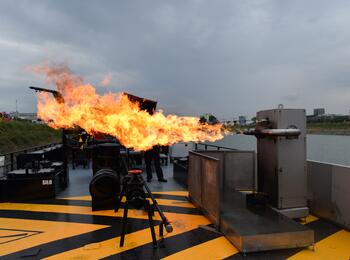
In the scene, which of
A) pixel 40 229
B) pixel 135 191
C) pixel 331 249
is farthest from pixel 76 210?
pixel 331 249

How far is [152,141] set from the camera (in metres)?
8.23

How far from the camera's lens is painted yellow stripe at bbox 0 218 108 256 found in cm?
511

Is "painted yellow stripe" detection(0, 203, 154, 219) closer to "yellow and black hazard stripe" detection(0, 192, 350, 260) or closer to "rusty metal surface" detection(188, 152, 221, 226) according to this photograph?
"yellow and black hazard stripe" detection(0, 192, 350, 260)

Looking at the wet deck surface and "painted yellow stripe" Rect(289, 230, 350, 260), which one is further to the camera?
the wet deck surface

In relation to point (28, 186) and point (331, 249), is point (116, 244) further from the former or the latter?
point (28, 186)

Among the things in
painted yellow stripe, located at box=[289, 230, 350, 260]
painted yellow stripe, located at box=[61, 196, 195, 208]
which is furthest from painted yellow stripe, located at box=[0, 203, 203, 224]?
painted yellow stripe, located at box=[289, 230, 350, 260]

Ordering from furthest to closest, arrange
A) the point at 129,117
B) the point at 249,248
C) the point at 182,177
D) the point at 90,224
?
the point at 182,177 → the point at 129,117 → the point at 90,224 → the point at 249,248

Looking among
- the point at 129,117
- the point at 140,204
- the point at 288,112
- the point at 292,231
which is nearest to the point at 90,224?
the point at 140,204

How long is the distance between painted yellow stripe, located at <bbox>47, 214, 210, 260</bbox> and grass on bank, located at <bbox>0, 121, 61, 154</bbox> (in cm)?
3424

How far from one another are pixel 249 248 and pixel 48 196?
572cm

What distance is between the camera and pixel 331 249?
4871 mm

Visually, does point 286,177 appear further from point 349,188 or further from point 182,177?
point 182,177

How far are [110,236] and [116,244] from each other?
42cm

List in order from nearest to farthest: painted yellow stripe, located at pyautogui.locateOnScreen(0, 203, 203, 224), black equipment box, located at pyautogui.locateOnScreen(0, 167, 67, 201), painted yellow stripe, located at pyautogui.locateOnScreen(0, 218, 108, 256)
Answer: painted yellow stripe, located at pyautogui.locateOnScreen(0, 218, 108, 256)
painted yellow stripe, located at pyautogui.locateOnScreen(0, 203, 203, 224)
black equipment box, located at pyautogui.locateOnScreen(0, 167, 67, 201)
